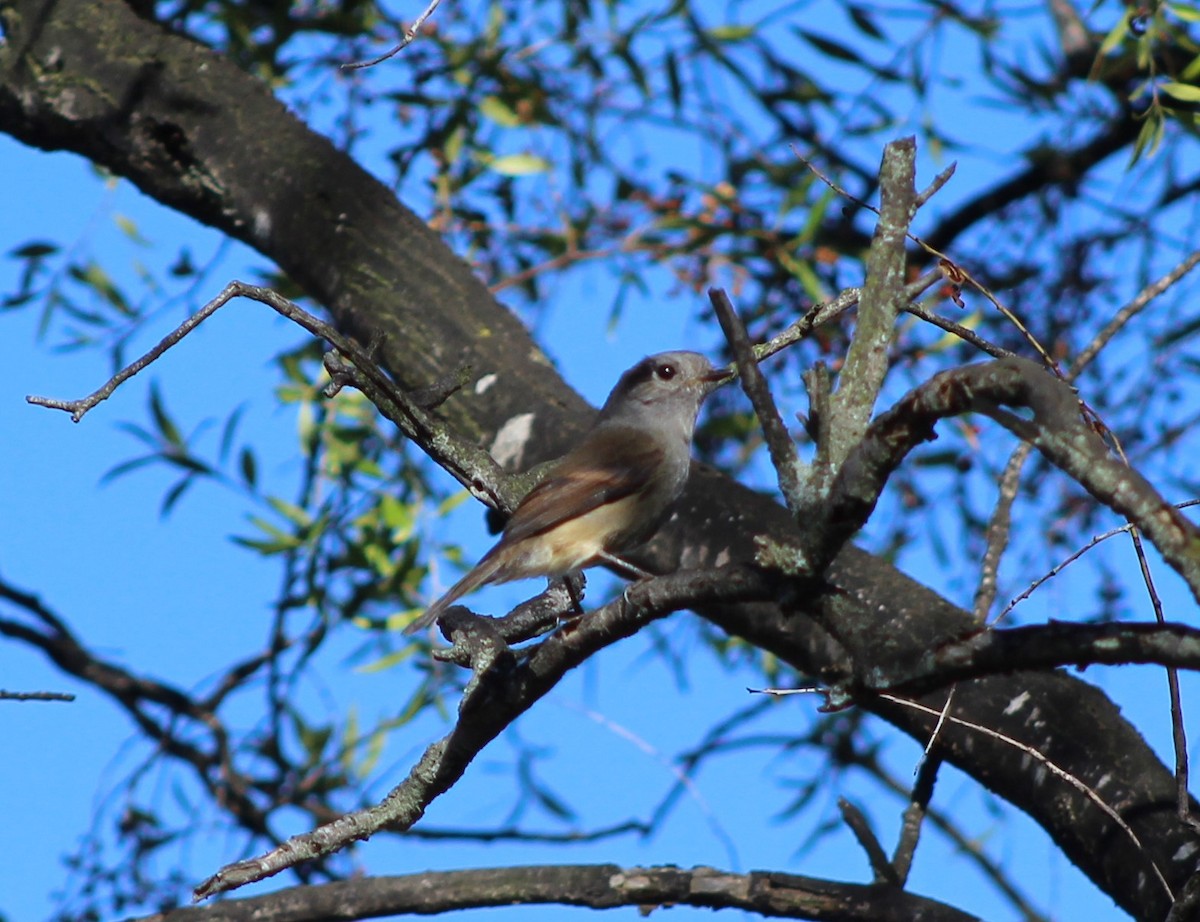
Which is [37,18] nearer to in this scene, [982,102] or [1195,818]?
[982,102]

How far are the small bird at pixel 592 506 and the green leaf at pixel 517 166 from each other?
1597 millimetres

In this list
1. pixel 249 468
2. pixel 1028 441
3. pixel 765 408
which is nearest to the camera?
pixel 1028 441

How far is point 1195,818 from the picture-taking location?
2.75m

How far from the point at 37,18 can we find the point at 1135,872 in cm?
430

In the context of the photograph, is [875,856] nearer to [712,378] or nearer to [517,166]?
[712,378]

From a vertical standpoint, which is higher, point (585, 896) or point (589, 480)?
point (589, 480)

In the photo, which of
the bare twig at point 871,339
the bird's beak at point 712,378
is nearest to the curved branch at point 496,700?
the bare twig at point 871,339

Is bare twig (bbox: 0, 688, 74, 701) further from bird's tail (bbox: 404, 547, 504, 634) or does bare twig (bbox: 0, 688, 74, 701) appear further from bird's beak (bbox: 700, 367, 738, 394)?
bird's beak (bbox: 700, 367, 738, 394)

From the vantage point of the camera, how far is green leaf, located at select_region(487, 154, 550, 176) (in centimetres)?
566

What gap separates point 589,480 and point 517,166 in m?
2.18

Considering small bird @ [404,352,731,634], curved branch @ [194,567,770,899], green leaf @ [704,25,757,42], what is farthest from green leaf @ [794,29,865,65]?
curved branch @ [194,567,770,899]

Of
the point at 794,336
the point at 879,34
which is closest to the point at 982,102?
the point at 879,34

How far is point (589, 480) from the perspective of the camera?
12.9 feet

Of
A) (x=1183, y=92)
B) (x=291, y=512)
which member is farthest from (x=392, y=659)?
(x=1183, y=92)
